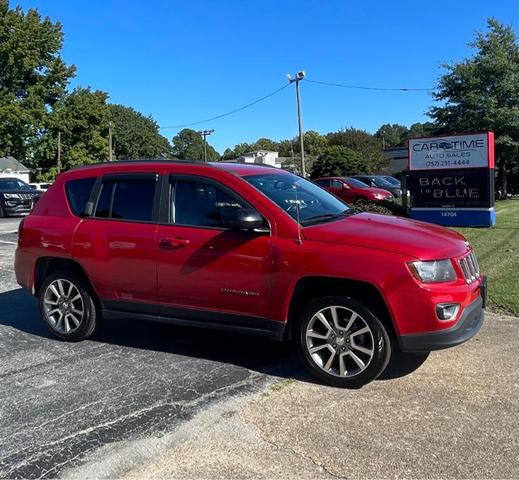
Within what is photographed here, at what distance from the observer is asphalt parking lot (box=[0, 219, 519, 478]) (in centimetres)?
334

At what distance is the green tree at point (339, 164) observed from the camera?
43625 mm

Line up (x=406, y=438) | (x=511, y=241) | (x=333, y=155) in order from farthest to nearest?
(x=333, y=155)
(x=511, y=241)
(x=406, y=438)

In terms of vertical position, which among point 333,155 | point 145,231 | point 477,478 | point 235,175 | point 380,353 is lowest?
point 477,478

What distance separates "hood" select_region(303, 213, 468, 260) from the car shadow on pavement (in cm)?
109

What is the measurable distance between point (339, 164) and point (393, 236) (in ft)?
131

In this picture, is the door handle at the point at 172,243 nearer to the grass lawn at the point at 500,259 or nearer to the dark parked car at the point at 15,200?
the grass lawn at the point at 500,259

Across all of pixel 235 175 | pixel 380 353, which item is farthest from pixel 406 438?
pixel 235 175

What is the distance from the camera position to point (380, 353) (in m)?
4.28

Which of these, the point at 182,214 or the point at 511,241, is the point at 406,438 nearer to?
the point at 182,214

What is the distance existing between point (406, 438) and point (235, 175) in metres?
2.55

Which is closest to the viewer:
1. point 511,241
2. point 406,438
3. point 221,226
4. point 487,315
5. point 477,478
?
point 477,478

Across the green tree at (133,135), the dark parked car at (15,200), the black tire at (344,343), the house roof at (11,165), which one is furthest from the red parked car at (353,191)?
the green tree at (133,135)

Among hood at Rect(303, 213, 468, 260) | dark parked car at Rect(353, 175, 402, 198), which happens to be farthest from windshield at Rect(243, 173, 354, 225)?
dark parked car at Rect(353, 175, 402, 198)

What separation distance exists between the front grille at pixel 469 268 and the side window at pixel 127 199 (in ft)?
8.93
